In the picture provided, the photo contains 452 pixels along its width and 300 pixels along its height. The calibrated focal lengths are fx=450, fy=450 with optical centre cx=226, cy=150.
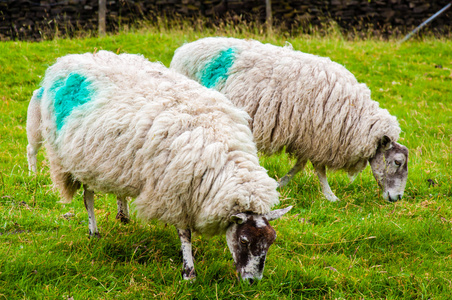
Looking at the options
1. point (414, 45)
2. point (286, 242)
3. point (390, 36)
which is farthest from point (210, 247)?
point (390, 36)

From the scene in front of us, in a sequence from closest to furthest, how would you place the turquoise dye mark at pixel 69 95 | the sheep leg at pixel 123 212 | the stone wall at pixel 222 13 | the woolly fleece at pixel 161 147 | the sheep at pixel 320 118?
the woolly fleece at pixel 161 147 < the turquoise dye mark at pixel 69 95 < the sheep leg at pixel 123 212 < the sheep at pixel 320 118 < the stone wall at pixel 222 13

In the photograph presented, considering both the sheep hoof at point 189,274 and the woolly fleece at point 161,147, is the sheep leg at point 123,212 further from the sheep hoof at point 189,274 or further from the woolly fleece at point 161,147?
the sheep hoof at point 189,274

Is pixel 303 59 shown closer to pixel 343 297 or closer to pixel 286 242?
pixel 286 242

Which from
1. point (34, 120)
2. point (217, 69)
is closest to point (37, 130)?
point (34, 120)

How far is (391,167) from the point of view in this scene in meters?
5.05

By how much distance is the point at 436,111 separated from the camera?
8414 millimetres

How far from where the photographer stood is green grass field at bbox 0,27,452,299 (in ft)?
11.0

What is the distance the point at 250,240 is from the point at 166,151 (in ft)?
2.88

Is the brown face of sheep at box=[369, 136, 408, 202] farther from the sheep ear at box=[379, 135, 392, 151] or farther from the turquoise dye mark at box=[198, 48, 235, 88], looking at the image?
the turquoise dye mark at box=[198, 48, 235, 88]

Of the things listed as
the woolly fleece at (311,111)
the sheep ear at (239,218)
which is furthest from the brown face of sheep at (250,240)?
the woolly fleece at (311,111)

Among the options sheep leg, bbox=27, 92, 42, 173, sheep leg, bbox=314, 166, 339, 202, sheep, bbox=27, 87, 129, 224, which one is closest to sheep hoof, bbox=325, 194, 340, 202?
sheep leg, bbox=314, 166, 339, 202

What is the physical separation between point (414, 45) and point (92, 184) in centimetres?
1078

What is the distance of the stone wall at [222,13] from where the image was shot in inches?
501

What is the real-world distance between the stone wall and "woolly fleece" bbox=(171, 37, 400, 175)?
726 centimetres
